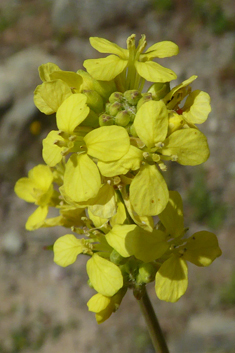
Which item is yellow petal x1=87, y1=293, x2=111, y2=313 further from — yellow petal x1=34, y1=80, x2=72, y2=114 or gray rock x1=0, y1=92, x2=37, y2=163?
gray rock x1=0, y1=92, x2=37, y2=163

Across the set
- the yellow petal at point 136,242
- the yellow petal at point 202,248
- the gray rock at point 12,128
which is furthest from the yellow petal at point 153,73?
the gray rock at point 12,128

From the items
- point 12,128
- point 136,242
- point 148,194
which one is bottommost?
point 12,128

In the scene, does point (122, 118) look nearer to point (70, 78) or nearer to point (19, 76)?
point (70, 78)

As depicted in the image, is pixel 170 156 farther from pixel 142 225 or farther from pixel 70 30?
pixel 70 30

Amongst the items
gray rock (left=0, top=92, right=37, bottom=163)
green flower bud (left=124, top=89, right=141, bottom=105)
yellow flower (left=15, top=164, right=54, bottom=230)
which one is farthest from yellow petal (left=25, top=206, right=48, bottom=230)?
gray rock (left=0, top=92, right=37, bottom=163)

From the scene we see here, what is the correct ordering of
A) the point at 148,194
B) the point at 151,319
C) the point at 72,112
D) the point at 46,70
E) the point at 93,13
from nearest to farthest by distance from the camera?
the point at 148,194, the point at 72,112, the point at 46,70, the point at 151,319, the point at 93,13

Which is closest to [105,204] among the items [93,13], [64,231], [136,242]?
[136,242]
